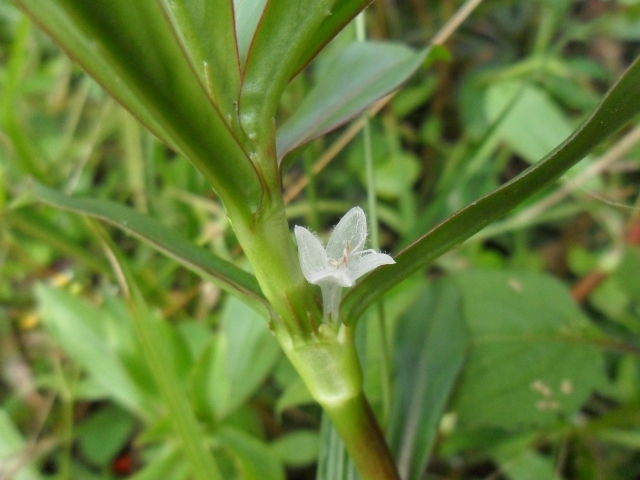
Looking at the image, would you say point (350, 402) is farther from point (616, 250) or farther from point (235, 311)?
point (616, 250)

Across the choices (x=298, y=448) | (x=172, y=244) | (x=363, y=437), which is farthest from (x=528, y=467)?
(x=172, y=244)

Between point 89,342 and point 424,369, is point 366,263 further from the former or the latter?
point 89,342

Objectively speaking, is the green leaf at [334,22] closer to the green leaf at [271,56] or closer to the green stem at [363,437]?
the green leaf at [271,56]

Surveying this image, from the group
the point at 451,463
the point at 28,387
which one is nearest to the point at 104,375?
the point at 28,387

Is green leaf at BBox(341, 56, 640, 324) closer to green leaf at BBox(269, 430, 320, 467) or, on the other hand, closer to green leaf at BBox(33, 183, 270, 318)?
green leaf at BBox(33, 183, 270, 318)

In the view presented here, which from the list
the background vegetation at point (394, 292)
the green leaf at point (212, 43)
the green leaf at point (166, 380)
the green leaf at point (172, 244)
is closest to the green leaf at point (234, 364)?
the background vegetation at point (394, 292)

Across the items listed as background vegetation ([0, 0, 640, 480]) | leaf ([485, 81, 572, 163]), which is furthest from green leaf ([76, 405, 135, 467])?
leaf ([485, 81, 572, 163])
